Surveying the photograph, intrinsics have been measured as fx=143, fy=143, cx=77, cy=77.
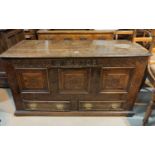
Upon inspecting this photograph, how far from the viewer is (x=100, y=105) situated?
5.57ft

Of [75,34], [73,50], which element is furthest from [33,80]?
[75,34]

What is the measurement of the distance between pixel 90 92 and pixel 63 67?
0.43 metres

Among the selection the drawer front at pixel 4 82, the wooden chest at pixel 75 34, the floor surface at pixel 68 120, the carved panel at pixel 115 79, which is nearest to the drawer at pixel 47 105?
the floor surface at pixel 68 120

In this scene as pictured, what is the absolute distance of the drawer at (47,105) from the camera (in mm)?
1673

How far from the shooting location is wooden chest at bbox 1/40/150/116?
139 cm

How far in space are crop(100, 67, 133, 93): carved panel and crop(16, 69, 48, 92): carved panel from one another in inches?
24.2

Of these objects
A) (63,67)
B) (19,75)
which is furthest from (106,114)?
(19,75)

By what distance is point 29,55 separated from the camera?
137 centimetres

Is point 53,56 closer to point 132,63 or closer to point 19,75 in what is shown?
point 19,75

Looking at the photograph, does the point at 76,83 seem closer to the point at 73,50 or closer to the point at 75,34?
the point at 73,50

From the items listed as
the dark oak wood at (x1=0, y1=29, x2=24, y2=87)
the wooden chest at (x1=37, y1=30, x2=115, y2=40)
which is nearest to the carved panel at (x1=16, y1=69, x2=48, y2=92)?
the dark oak wood at (x1=0, y1=29, x2=24, y2=87)

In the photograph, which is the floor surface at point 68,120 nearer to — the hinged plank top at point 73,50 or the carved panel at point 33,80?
the carved panel at point 33,80

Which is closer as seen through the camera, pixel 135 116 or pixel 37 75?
pixel 37 75

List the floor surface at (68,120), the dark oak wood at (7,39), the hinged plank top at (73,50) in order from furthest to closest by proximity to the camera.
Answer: the dark oak wood at (7,39)
the floor surface at (68,120)
the hinged plank top at (73,50)
